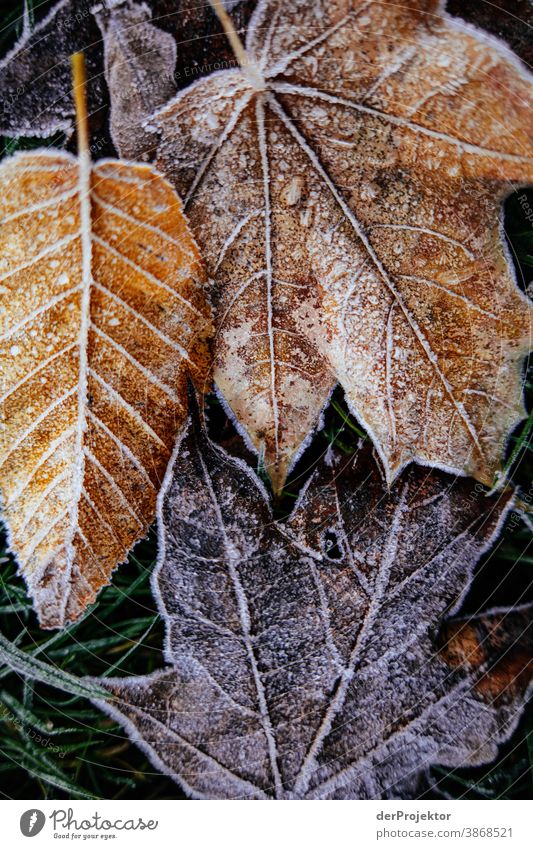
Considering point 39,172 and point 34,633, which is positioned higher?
point 39,172

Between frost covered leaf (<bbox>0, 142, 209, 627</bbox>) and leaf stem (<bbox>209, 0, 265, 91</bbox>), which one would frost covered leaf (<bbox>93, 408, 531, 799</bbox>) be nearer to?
frost covered leaf (<bbox>0, 142, 209, 627</bbox>)
